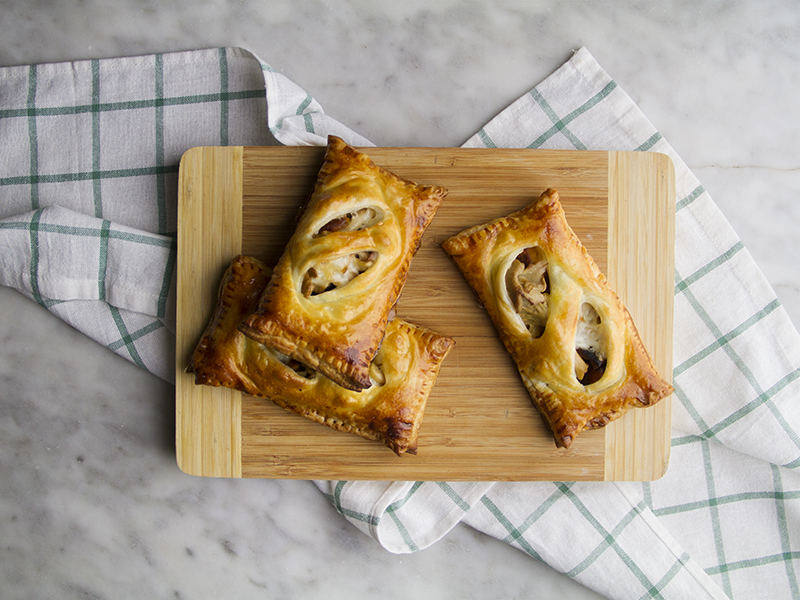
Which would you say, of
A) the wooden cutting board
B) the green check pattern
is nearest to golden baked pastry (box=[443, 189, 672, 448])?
the wooden cutting board

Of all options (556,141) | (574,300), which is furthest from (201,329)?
(556,141)

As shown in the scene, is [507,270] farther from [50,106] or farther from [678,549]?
[50,106]

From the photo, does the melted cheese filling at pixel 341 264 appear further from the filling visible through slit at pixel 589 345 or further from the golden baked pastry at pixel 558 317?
the filling visible through slit at pixel 589 345

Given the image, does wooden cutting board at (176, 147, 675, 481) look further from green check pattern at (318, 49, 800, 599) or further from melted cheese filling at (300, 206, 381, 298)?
melted cheese filling at (300, 206, 381, 298)

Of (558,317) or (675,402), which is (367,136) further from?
(675,402)

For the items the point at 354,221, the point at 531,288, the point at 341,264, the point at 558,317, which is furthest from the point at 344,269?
the point at 558,317
